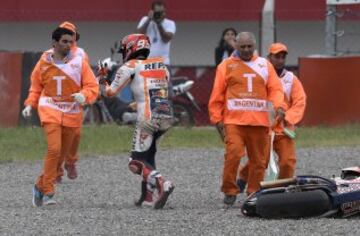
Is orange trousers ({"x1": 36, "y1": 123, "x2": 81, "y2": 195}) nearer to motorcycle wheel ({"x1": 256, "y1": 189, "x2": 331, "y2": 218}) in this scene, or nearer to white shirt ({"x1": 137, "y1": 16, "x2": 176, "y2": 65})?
motorcycle wheel ({"x1": 256, "y1": 189, "x2": 331, "y2": 218})

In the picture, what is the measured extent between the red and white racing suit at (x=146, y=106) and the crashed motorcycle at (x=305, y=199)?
1.55 m

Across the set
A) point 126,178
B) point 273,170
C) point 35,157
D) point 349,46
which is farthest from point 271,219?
point 349,46

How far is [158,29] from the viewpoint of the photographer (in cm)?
2078

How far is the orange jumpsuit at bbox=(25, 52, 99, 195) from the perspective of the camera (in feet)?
42.1

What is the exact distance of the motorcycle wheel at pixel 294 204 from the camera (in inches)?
432

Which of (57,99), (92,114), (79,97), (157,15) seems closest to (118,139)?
(157,15)

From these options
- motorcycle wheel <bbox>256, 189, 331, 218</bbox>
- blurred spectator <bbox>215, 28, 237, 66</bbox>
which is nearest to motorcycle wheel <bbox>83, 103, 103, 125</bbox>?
blurred spectator <bbox>215, 28, 237, 66</bbox>

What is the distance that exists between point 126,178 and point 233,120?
3.42 metres

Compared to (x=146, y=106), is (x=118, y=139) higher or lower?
lower

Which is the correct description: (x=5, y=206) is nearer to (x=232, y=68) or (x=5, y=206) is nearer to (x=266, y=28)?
(x=232, y=68)

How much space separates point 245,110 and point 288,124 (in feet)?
2.66

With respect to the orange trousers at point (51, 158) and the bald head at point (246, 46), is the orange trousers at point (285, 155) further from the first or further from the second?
the orange trousers at point (51, 158)

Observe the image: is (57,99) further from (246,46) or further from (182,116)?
(182,116)

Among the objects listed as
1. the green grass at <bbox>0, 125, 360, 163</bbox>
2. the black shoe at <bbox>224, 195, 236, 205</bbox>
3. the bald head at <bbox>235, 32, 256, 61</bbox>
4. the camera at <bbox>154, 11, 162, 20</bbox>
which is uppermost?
the camera at <bbox>154, 11, 162, 20</bbox>
